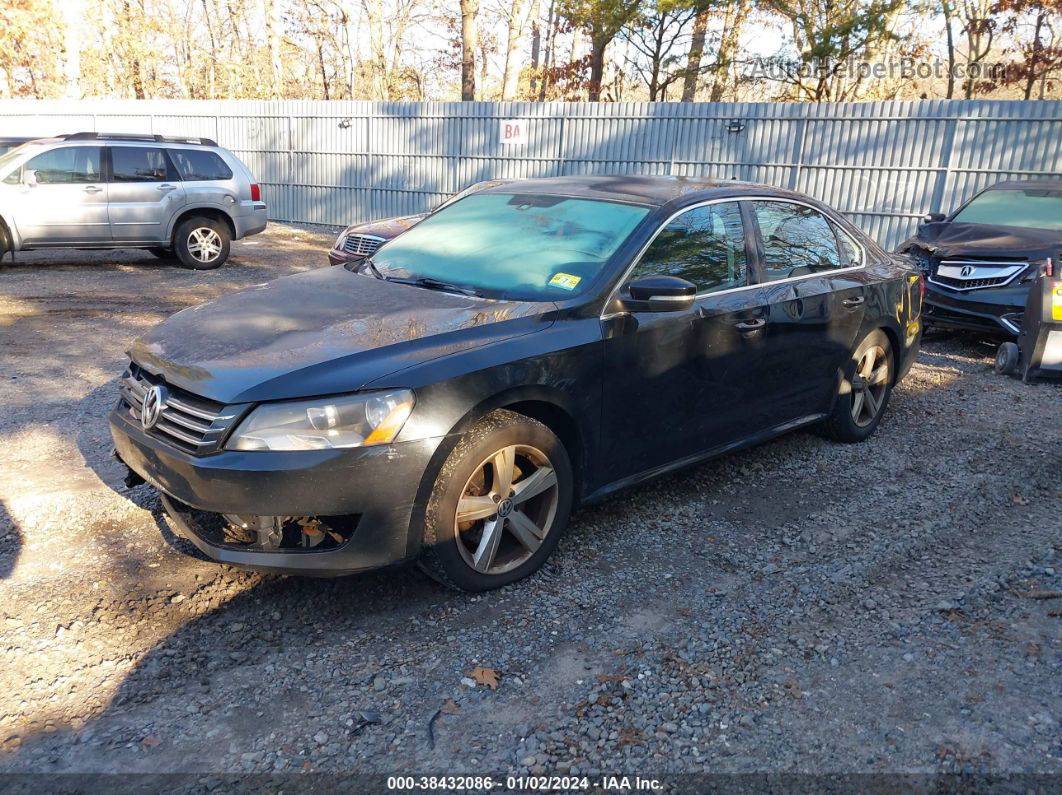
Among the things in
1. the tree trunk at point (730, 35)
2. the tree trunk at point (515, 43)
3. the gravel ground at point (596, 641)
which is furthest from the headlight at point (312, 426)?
the tree trunk at point (730, 35)

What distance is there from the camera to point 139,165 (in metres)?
11.6

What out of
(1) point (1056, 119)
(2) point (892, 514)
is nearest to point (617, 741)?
(2) point (892, 514)

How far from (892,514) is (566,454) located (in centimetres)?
201

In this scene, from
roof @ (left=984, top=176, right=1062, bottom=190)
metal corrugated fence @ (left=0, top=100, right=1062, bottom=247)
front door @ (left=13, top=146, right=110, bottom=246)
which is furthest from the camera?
metal corrugated fence @ (left=0, top=100, right=1062, bottom=247)

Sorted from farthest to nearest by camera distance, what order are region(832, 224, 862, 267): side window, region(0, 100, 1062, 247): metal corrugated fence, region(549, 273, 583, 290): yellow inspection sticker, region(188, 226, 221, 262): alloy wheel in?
region(0, 100, 1062, 247): metal corrugated fence, region(188, 226, 221, 262): alloy wheel, region(832, 224, 862, 267): side window, region(549, 273, 583, 290): yellow inspection sticker

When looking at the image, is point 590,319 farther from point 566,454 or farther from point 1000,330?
point 1000,330

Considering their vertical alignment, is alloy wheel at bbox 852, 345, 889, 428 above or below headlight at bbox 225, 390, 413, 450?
below

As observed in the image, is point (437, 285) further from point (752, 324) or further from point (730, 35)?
point (730, 35)

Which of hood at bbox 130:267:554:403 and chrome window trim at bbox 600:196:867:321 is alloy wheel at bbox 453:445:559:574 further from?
chrome window trim at bbox 600:196:867:321

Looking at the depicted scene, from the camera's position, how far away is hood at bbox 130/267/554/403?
3.16 metres

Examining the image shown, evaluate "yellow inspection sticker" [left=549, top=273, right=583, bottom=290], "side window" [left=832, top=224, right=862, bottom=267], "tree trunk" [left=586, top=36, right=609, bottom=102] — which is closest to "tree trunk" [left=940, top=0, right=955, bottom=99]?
"tree trunk" [left=586, top=36, right=609, bottom=102]

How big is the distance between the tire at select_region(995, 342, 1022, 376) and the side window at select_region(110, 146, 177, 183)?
34.1ft

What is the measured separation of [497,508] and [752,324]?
1818 mm

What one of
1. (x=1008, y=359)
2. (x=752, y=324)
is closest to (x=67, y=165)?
(x=752, y=324)
